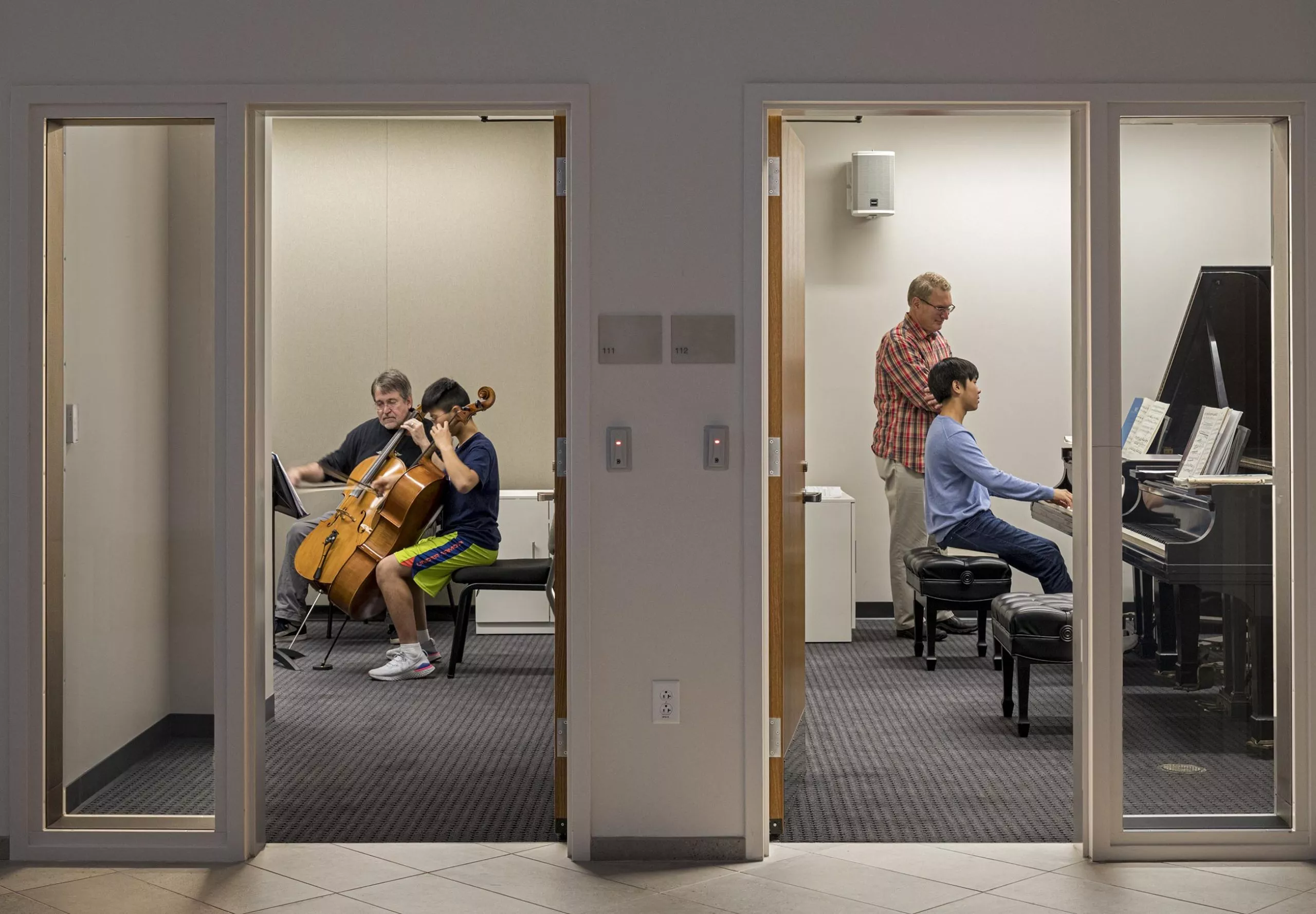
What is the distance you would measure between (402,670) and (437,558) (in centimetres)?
55

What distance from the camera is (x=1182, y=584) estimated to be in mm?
3283

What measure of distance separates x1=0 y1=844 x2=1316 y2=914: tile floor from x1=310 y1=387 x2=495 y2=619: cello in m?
2.02

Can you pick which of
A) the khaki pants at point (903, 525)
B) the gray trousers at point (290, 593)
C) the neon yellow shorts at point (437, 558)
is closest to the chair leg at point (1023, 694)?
the khaki pants at point (903, 525)

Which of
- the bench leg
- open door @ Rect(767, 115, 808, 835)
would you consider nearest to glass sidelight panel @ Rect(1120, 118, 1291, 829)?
open door @ Rect(767, 115, 808, 835)

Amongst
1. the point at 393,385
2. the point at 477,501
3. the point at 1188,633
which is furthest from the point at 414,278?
the point at 1188,633

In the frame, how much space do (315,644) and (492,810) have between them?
2.81 meters

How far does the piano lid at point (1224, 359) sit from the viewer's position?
322 cm

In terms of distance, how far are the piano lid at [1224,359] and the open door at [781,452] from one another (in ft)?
3.27

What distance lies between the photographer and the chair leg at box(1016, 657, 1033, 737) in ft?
14.5

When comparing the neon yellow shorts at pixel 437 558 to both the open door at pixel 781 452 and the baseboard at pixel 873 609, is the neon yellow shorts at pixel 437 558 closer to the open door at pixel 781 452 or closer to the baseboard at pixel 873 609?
the open door at pixel 781 452

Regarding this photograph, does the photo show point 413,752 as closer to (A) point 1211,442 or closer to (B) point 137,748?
(B) point 137,748

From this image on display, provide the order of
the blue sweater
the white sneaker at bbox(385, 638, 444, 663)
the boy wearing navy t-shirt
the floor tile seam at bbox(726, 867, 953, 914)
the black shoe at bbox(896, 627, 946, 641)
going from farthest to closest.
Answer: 1. the black shoe at bbox(896, 627, 946, 641)
2. the white sneaker at bbox(385, 638, 444, 663)
3. the boy wearing navy t-shirt
4. the blue sweater
5. the floor tile seam at bbox(726, 867, 953, 914)

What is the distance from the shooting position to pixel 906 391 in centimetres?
589

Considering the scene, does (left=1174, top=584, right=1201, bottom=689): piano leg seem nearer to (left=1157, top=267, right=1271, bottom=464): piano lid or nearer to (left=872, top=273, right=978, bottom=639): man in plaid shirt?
(left=1157, top=267, right=1271, bottom=464): piano lid
